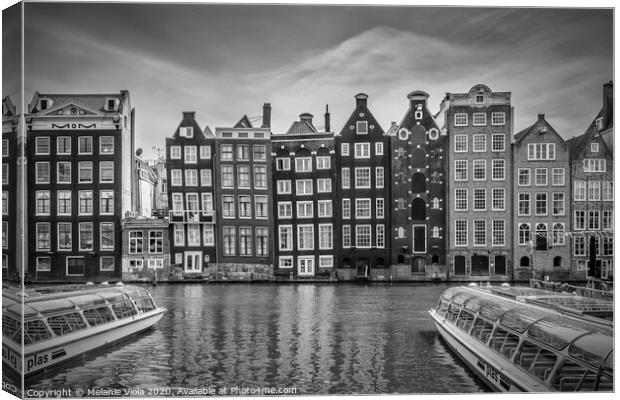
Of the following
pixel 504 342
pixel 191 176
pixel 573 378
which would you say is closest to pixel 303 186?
pixel 191 176

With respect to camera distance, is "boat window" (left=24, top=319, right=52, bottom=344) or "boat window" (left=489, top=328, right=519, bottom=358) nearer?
"boat window" (left=489, top=328, right=519, bottom=358)

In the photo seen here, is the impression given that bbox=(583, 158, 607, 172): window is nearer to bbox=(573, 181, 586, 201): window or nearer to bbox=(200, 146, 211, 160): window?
bbox=(573, 181, 586, 201): window

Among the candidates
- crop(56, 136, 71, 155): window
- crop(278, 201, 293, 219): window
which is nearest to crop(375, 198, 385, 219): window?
crop(278, 201, 293, 219): window

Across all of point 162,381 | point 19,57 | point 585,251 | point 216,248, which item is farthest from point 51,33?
point 585,251

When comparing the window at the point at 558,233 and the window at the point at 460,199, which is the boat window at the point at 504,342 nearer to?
the window at the point at 558,233

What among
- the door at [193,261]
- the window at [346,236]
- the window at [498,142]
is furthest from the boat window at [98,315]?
the window at [498,142]

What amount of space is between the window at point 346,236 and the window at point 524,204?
2.88 meters

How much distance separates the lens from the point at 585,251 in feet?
30.1

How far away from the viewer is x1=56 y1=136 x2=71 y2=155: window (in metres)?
9.21

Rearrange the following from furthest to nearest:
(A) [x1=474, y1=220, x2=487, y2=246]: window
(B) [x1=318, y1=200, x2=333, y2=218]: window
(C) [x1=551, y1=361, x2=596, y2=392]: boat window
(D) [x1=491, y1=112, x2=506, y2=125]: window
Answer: (B) [x1=318, y1=200, x2=333, y2=218]: window < (A) [x1=474, y1=220, x2=487, y2=246]: window < (D) [x1=491, y1=112, x2=506, y2=125]: window < (C) [x1=551, y1=361, x2=596, y2=392]: boat window

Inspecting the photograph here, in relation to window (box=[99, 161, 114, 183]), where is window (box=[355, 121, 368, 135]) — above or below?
above

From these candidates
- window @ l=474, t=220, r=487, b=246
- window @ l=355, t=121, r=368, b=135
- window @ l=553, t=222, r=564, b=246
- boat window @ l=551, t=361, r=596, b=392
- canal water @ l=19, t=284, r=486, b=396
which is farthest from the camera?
window @ l=474, t=220, r=487, b=246

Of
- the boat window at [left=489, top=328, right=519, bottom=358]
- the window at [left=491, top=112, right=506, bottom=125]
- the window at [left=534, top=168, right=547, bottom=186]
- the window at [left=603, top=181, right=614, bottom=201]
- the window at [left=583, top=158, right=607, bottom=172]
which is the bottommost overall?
the boat window at [left=489, top=328, right=519, bottom=358]

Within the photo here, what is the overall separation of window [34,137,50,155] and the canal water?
2863mm
